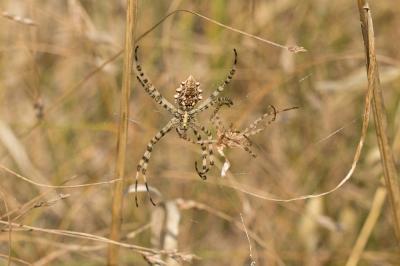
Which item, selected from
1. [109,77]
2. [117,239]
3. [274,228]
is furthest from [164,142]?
[117,239]

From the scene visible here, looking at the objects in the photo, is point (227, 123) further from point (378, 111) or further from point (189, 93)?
point (378, 111)

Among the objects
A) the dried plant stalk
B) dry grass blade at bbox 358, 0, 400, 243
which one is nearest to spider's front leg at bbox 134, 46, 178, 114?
the dried plant stalk

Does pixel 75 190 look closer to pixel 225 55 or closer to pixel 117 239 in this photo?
pixel 225 55

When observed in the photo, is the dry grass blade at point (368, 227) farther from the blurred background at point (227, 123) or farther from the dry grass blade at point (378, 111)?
the dry grass blade at point (378, 111)

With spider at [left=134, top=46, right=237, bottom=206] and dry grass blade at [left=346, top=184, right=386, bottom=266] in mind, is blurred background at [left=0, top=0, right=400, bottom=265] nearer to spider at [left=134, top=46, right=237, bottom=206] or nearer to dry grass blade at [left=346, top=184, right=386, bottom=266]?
dry grass blade at [left=346, top=184, right=386, bottom=266]

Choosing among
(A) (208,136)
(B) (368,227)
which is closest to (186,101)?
(A) (208,136)

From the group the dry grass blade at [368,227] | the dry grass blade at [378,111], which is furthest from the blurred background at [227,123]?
the dry grass blade at [378,111]

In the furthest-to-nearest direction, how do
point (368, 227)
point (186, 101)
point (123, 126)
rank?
1. point (368, 227)
2. point (186, 101)
3. point (123, 126)
